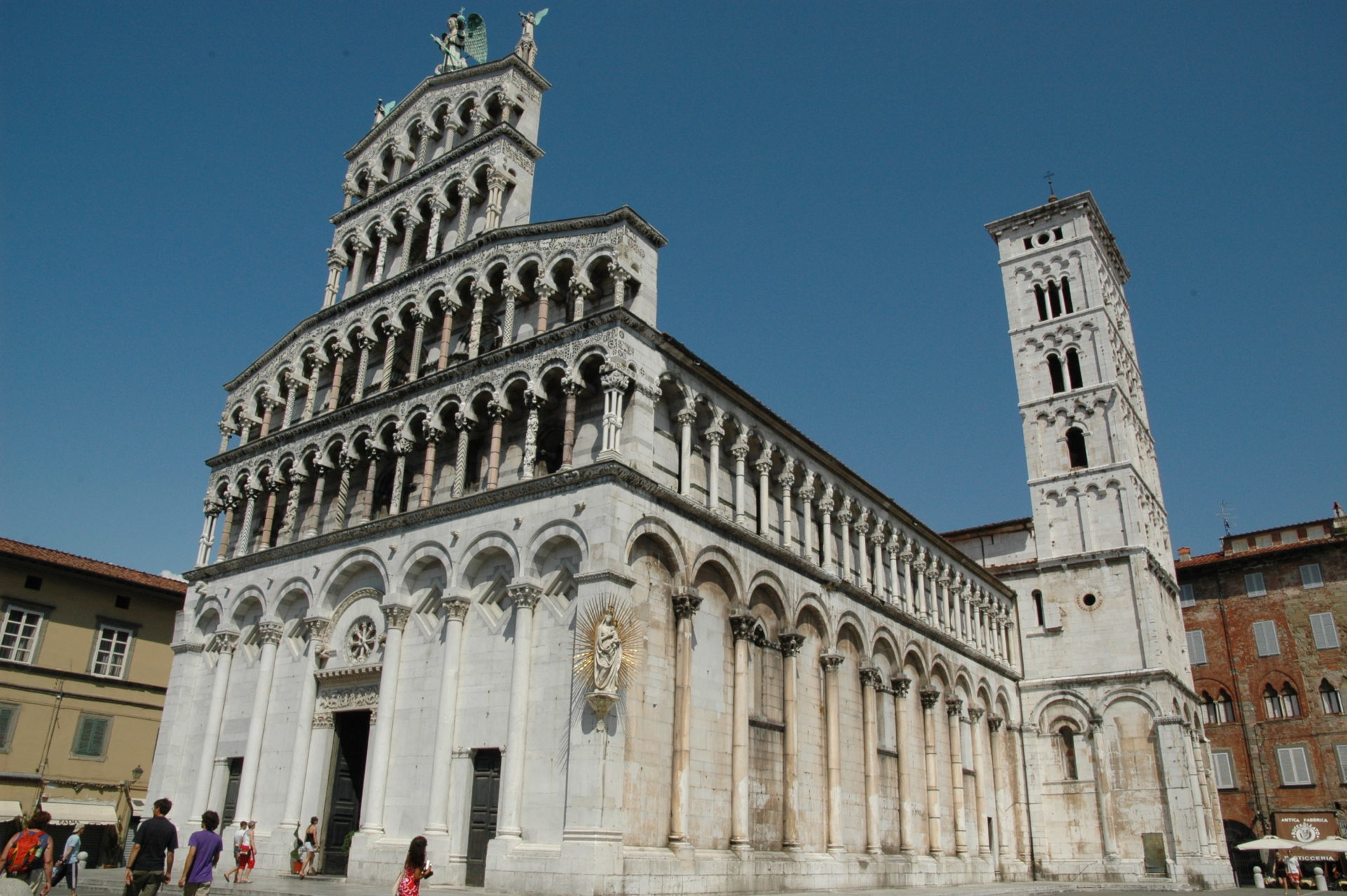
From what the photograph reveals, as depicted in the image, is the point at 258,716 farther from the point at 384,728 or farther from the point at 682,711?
the point at 682,711

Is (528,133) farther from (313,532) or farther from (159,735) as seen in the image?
(159,735)

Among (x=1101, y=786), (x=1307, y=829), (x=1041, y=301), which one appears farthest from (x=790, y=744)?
(x=1041, y=301)

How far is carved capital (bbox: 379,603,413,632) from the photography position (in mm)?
22547

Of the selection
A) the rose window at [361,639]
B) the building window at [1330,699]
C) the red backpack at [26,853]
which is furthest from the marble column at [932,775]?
the red backpack at [26,853]

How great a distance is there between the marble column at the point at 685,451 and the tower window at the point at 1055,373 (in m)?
27.1

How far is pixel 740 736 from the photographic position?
2169cm

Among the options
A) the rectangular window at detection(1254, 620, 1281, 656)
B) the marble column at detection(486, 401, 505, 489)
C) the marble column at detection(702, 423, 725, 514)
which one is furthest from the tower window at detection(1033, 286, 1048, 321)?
the marble column at detection(486, 401, 505, 489)

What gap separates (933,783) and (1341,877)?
22.2 metres

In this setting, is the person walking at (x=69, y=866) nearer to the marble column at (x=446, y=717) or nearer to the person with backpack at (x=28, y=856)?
the person with backpack at (x=28, y=856)

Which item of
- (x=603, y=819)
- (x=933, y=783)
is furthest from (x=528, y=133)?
(x=933, y=783)

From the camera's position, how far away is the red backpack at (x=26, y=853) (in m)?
10.8

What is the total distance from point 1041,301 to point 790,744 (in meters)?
30.5

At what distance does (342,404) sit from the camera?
28.5m

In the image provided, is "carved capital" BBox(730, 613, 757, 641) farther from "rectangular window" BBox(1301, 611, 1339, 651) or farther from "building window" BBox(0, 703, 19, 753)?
"rectangular window" BBox(1301, 611, 1339, 651)
